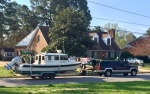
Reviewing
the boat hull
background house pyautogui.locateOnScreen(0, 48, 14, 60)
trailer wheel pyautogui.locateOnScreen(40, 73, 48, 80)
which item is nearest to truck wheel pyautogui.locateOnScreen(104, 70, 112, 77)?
the boat hull

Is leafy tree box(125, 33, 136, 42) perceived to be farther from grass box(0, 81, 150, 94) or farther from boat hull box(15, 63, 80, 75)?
grass box(0, 81, 150, 94)

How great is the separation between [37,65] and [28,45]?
107 feet

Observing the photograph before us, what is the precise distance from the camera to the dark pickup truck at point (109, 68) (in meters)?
31.9

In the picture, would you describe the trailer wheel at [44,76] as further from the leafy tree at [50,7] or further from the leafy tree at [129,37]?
the leafy tree at [129,37]

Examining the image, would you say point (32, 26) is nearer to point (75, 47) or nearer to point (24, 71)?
point (75, 47)

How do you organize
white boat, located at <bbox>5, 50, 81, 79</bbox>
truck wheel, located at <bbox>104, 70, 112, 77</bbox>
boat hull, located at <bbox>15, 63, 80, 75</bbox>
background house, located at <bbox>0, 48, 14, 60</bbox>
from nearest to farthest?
boat hull, located at <bbox>15, 63, 80, 75</bbox> < white boat, located at <bbox>5, 50, 81, 79</bbox> < truck wheel, located at <bbox>104, 70, 112, 77</bbox> < background house, located at <bbox>0, 48, 14, 60</bbox>

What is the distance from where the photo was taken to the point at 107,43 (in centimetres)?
6084

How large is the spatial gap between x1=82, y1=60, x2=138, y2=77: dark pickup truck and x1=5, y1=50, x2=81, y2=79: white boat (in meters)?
2.57

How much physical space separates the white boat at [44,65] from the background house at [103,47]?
27.7m

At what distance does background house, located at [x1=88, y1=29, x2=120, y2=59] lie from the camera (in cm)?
5817

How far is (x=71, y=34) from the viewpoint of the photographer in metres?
38.5

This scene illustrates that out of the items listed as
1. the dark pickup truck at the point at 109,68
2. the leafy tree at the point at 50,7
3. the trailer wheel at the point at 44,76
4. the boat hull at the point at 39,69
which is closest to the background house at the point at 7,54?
the leafy tree at the point at 50,7

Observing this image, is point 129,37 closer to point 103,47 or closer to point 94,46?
point 103,47

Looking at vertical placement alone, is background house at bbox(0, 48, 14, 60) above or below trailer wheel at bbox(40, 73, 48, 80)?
above
